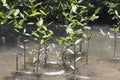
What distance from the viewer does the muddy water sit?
15.3ft

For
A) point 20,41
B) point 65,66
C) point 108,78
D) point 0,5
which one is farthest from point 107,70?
point 0,5

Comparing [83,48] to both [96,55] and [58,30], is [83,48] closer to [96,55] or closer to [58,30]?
[96,55]

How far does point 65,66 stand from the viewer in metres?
4.91

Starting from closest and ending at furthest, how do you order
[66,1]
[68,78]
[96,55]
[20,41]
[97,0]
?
[68,78] < [96,55] < [20,41] < [66,1] < [97,0]

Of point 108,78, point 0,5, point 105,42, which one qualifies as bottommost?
point 108,78

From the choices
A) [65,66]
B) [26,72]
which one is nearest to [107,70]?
[65,66]

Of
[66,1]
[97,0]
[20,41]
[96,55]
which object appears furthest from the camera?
[97,0]

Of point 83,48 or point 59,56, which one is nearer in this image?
point 59,56

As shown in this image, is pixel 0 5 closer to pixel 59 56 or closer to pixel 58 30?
pixel 58 30

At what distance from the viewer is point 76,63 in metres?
5.07

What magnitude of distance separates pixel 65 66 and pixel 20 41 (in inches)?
49.4

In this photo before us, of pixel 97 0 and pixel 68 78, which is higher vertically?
pixel 97 0

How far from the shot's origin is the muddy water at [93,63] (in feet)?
15.3

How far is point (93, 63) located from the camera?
5078mm
